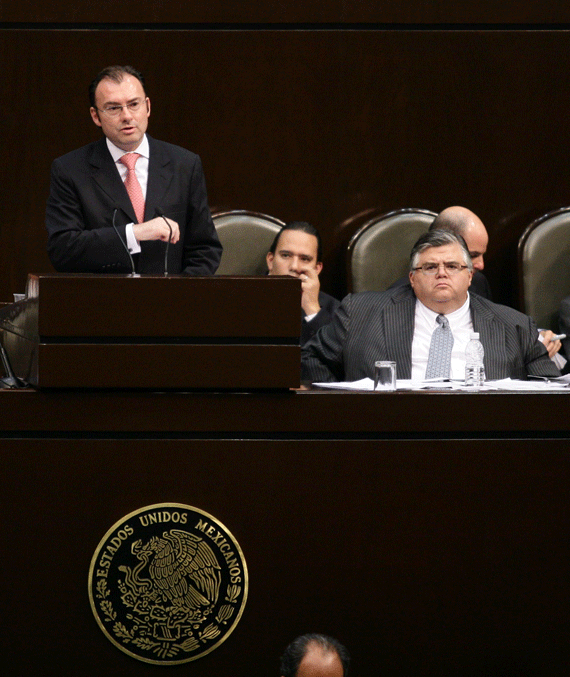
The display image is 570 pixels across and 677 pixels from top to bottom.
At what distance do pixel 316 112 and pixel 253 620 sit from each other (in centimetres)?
206

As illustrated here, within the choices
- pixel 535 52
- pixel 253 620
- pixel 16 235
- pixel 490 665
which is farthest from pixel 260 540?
pixel 535 52

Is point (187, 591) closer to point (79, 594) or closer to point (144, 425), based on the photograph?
point (79, 594)

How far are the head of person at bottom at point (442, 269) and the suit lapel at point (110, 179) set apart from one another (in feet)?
2.47

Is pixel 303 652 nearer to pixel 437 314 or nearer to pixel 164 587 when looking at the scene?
pixel 164 587

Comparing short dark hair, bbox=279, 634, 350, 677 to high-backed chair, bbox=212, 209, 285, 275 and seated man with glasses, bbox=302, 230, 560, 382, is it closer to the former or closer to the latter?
seated man with glasses, bbox=302, 230, 560, 382

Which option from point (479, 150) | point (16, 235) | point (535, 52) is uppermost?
Answer: point (535, 52)

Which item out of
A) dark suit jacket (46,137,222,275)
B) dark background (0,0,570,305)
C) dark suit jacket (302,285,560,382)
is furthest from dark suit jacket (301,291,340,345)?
dark suit jacket (46,137,222,275)

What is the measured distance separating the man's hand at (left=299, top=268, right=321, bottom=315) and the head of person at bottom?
1.56ft

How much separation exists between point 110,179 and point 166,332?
93 centimetres

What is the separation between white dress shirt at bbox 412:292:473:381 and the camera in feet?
8.69

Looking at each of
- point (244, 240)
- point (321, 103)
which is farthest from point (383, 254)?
point (321, 103)

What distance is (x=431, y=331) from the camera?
2678 mm

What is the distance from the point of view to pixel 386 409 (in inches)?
72.2

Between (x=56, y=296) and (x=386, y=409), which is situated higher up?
(x=56, y=296)
